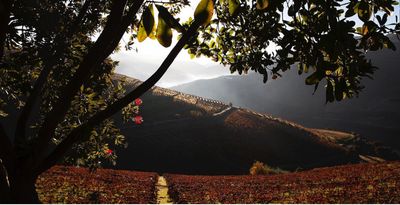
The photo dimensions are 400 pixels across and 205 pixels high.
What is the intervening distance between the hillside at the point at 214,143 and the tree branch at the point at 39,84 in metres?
21.8

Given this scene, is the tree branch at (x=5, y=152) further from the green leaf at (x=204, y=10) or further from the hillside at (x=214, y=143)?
the hillside at (x=214, y=143)

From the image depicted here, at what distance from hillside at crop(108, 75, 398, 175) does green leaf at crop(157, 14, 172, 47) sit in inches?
1110

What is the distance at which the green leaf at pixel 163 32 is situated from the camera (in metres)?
1.80

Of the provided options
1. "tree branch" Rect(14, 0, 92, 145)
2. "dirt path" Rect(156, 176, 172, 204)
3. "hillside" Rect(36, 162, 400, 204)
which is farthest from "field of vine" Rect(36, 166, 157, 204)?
"tree branch" Rect(14, 0, 92, 145)

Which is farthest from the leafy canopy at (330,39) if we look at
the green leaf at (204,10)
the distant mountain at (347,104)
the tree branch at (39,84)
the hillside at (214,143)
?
the distant mountain at (347,104)

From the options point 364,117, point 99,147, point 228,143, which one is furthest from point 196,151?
point 364,117

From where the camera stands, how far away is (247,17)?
289 inches

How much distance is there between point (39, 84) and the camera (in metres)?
7.30

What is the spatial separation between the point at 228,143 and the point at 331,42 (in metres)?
33.5

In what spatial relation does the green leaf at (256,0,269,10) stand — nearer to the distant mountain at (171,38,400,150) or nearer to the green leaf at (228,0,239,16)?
the green leaf at (228,0,239,16)

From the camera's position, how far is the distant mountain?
98875mm

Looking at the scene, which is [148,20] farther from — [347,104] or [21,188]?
[347,104]

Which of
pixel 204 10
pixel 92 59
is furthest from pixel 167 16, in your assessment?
pixel 92 59

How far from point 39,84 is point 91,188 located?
7553mm
